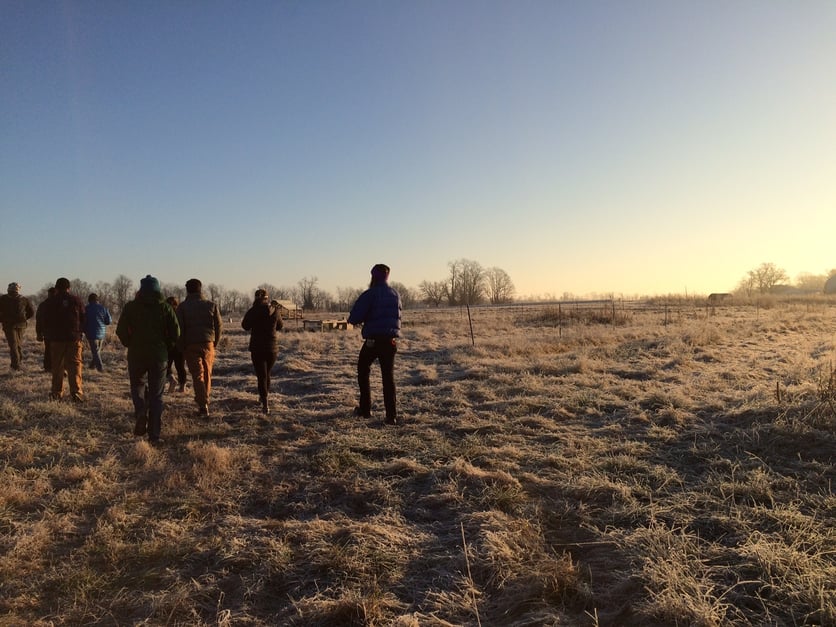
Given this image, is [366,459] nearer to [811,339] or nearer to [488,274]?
[811,339]

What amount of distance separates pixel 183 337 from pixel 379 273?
288cm

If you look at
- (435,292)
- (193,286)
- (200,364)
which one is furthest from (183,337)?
(435,292)

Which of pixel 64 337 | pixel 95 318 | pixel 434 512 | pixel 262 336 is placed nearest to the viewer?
pixel 434 512

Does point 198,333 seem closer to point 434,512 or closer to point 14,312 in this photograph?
point 434,512

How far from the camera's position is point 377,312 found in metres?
6.09

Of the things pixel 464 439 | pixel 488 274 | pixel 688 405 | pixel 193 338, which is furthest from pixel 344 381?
pixel 488 274

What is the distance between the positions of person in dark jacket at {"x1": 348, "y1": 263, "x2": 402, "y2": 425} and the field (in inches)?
24.7

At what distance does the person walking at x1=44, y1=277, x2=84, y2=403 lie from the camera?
292 inches

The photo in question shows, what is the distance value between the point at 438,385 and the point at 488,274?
306 feet

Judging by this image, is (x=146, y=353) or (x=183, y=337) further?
(x=183, y=337)

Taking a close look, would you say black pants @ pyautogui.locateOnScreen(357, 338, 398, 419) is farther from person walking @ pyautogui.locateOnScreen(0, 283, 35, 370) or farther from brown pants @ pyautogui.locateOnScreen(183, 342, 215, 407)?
person walking @ pyautogui.locateOnScreen(0, 283, 35, 370)

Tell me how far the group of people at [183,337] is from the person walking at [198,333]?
1 centimetres

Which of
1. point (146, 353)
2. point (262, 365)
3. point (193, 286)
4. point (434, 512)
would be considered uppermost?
point (193, 286)

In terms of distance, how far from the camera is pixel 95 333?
10.4 metres
